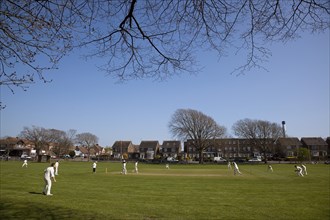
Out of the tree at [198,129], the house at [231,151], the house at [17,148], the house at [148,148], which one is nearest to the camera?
the tree at [198,129]

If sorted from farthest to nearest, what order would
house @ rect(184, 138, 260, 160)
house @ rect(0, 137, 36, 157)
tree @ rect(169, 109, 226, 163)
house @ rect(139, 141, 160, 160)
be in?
1. house @ rect(139, 141, 160, 160)
2. house @ rect(184, 138, 260, 160)
3. house @ rect(0, 137, 36, 157)
4. tree @ rect(169, 109, 226, 163)

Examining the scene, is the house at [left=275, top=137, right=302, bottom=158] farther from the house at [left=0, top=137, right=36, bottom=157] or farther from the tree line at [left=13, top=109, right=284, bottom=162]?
the house at [left=0, top=137, right=36, bottom=157]

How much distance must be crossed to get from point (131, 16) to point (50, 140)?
10736 cm

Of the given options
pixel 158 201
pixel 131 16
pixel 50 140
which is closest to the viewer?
pixel 131 16

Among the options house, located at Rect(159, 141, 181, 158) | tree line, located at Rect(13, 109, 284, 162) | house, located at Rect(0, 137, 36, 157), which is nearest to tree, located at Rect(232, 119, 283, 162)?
tree line, located at Rect(13, 109, 284, 162)

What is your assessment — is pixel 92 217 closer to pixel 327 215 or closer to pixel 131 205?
pixel 131 205

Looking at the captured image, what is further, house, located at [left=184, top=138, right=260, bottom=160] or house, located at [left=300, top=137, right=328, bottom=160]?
house, located at [left=184, top=138, right=260, bottom=160]

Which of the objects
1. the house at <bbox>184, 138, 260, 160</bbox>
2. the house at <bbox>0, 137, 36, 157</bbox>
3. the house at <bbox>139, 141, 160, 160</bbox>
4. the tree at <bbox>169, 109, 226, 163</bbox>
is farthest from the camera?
the house at <bbox>139, 141, 160, 160</bbox>

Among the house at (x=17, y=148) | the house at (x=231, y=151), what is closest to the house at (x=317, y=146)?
the house at (x=231, y=151)

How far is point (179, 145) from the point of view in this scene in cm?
12719

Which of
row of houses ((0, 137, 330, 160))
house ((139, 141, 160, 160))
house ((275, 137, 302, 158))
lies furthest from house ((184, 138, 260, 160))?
house ((139, 141, 160, 160))

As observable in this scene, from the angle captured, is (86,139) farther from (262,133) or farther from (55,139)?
(262,133)

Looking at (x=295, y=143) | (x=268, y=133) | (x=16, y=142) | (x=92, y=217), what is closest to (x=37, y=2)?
(x=92, y=217)

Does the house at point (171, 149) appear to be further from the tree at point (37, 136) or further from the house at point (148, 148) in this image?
the tree at point (37, 136)
